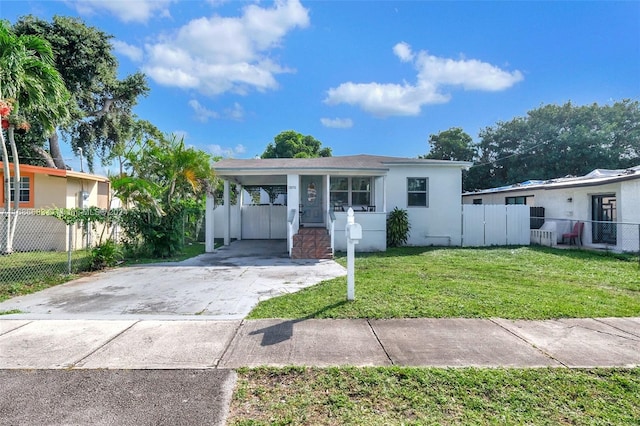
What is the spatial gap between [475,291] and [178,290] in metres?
5.88

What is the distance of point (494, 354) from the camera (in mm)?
3656

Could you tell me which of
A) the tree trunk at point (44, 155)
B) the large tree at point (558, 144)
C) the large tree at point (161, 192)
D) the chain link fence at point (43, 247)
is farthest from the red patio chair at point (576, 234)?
the tree trunk at point (44, 155)

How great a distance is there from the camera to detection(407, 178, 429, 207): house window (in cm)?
1434

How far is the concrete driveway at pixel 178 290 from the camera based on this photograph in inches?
208

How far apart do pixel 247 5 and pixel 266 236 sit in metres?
10.3

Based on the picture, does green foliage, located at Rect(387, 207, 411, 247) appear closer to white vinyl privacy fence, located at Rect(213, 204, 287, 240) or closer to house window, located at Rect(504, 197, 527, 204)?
white vinyl privacy fence, located at Rect(213, 204, 287, 240)

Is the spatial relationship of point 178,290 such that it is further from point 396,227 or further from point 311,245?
point 396,227

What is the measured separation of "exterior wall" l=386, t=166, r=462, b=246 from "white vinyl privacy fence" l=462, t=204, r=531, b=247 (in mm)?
395

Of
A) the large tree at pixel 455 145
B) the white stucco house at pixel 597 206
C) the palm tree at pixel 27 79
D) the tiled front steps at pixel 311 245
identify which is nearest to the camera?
the palm tree at pixel 27 79

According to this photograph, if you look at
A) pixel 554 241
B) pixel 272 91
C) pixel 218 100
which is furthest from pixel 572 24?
pixel 218 100

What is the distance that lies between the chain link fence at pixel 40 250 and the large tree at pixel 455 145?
30.6 m

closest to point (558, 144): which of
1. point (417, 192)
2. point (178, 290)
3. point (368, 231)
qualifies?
point (417, 192)

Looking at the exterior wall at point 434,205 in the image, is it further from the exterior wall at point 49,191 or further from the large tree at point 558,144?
the large tree at point 558,144

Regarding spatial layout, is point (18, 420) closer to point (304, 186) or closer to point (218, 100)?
point (304, 186)
